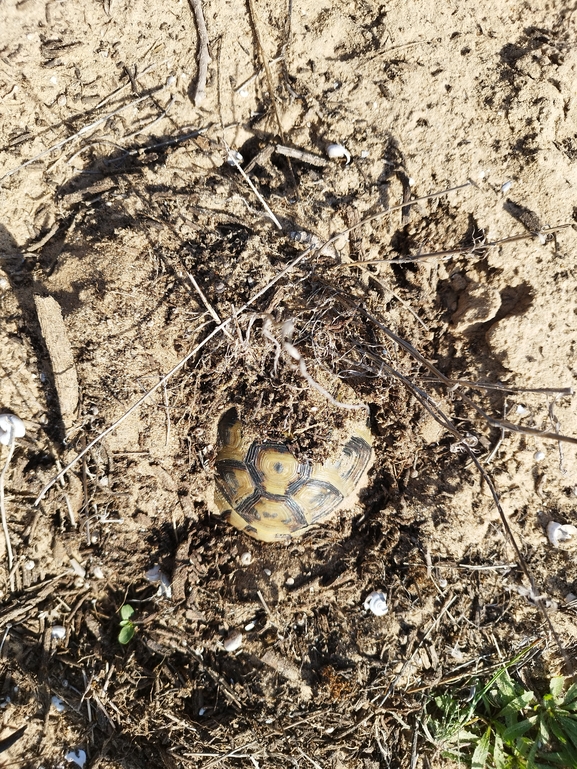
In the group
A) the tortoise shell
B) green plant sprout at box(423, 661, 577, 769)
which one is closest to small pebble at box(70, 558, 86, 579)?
the tortoise shell

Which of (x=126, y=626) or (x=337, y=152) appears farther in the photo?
(x=126, y=626)

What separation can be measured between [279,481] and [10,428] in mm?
1593

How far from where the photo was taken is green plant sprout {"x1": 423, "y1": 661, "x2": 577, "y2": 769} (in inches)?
112

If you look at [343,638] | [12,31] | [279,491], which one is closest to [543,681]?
[343,638]

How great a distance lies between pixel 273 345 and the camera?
8.75 ft

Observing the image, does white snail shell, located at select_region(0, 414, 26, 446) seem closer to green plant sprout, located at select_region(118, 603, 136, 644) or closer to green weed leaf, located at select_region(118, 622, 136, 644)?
green plant sprout, located at select_region(118, 603, 136, 644)

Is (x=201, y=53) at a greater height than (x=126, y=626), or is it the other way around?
(x=201, y=53)

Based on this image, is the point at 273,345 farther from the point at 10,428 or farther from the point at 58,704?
the point at 58,704

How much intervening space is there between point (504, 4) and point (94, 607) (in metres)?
4.33

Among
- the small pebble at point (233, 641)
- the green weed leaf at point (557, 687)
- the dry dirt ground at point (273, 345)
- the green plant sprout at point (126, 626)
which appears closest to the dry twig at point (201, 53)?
the dry dirt ground at point (273, 345)

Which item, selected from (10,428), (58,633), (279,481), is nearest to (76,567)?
(58,633)

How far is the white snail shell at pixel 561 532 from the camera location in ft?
9.23

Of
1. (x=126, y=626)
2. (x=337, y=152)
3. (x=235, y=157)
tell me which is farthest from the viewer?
(x=126, y=626)

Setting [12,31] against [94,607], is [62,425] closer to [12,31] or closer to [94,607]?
[94,607]
